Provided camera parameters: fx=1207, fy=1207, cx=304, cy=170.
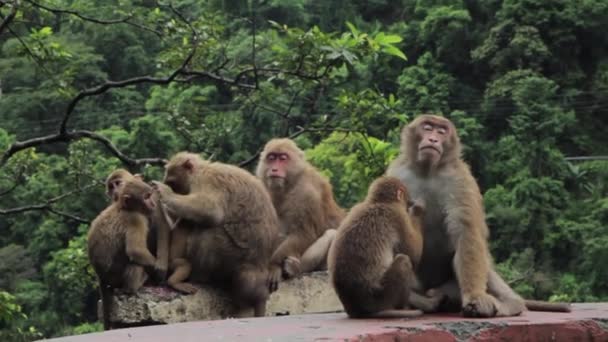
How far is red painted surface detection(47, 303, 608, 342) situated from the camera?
4074mm

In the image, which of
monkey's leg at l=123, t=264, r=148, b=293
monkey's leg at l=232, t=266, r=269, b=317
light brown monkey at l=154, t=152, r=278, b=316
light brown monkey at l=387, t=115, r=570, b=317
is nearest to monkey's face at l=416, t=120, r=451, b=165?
light brown monkey at l=387, t=115, r=570, b=317

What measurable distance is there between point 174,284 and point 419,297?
1326mm

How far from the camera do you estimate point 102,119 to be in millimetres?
38188

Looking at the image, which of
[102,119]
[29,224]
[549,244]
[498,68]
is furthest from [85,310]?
[498,68]

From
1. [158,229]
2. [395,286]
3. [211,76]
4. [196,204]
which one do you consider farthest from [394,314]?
[211,76]

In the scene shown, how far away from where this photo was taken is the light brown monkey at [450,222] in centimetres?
508

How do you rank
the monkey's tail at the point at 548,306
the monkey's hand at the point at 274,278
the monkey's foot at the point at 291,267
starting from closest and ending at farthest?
the monkey's tail at the point at 548,306 → the monkey's hand at the point at 274,278 → the monkey's foot at the point at 291,267

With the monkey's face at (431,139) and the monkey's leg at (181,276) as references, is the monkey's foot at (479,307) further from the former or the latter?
the monkey's leg at (181,276)

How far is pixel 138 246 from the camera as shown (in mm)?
5805

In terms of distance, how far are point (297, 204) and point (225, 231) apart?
0.78 m

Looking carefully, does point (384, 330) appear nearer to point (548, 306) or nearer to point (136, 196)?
point (548, 306)

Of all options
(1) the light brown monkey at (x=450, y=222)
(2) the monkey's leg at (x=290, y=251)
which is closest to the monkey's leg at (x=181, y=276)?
(2) the monkey's leg at (x=290, y=251)

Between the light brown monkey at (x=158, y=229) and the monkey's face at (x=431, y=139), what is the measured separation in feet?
4.38

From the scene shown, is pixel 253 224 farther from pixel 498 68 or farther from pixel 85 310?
pixel 498 68
